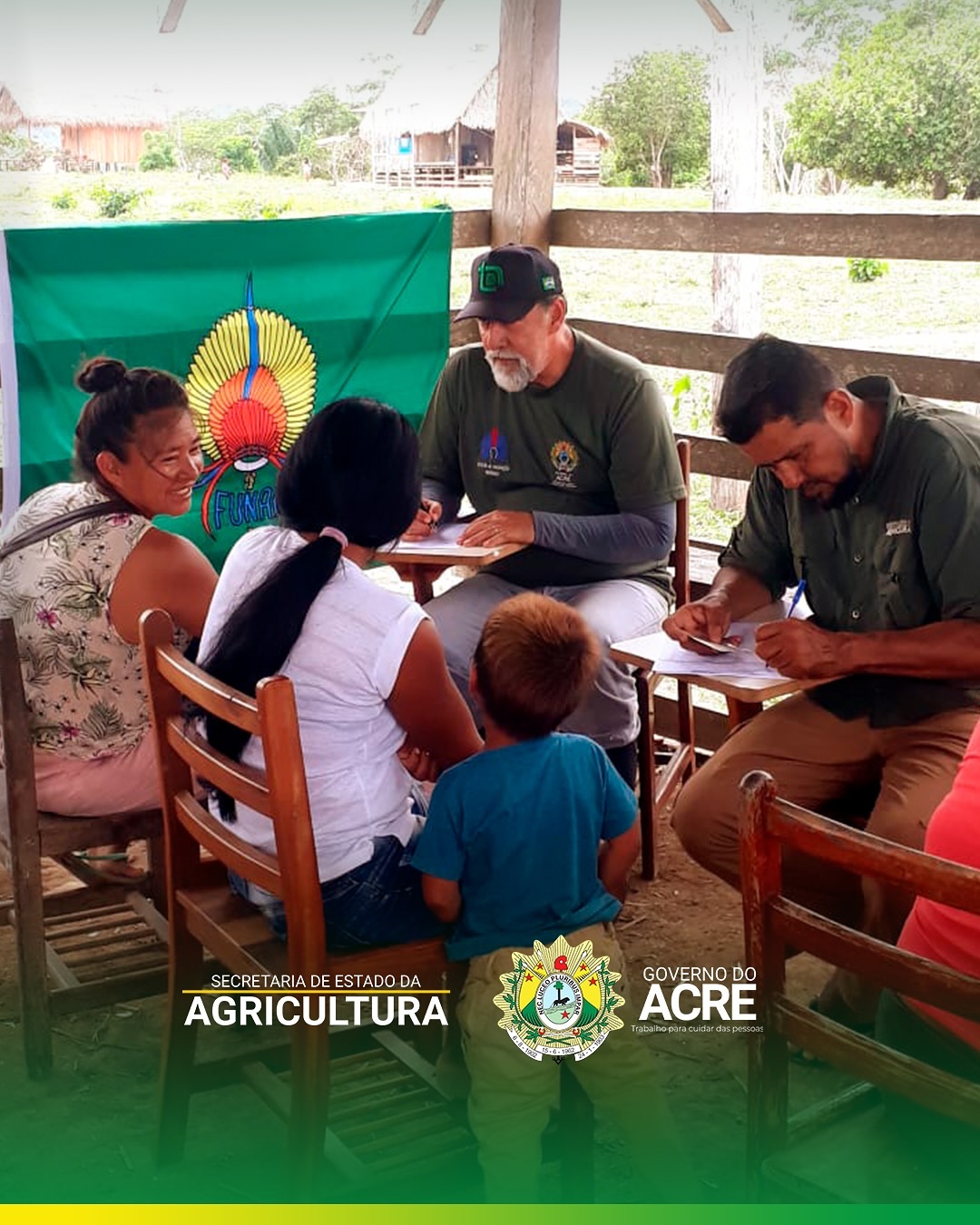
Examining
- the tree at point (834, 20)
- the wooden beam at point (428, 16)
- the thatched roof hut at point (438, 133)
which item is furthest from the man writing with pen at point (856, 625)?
the tree at point (834, 20)

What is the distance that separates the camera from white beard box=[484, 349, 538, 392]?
3428 mm

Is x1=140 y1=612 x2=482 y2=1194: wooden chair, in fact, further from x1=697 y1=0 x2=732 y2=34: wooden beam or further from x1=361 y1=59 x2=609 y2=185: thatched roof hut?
x1=361 y1=59 x2=609 y2=185: thatched roof hut

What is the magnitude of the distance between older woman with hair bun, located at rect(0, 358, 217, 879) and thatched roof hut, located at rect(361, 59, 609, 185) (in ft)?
13.7

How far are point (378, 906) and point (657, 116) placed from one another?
7907 mm

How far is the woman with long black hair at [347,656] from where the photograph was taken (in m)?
2.01

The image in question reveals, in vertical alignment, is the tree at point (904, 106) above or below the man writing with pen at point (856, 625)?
above

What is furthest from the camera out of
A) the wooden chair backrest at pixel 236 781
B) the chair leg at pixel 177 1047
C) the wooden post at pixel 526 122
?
the wooden post at pixel 526 122

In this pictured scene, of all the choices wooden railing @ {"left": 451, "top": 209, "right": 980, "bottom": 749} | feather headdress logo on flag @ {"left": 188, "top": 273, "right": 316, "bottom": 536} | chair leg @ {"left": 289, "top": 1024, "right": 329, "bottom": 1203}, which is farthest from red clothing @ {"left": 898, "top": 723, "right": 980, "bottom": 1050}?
feather headdress logo on flag @ {"left": 188, "top": 273, "right": 316, "bottom": 536}

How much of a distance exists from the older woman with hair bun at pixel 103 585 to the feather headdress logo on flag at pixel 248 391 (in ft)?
4.51

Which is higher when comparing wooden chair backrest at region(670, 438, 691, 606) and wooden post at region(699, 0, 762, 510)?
wooden post at region(699, 0, 762, 510)

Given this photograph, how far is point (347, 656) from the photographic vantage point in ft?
6.61

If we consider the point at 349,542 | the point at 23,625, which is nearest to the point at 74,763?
the point at 23,625

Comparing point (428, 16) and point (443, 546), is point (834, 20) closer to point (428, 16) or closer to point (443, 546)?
point (428, 16)

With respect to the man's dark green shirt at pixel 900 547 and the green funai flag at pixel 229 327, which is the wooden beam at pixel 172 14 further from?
the man's dark green shirt at pixel 900 547
